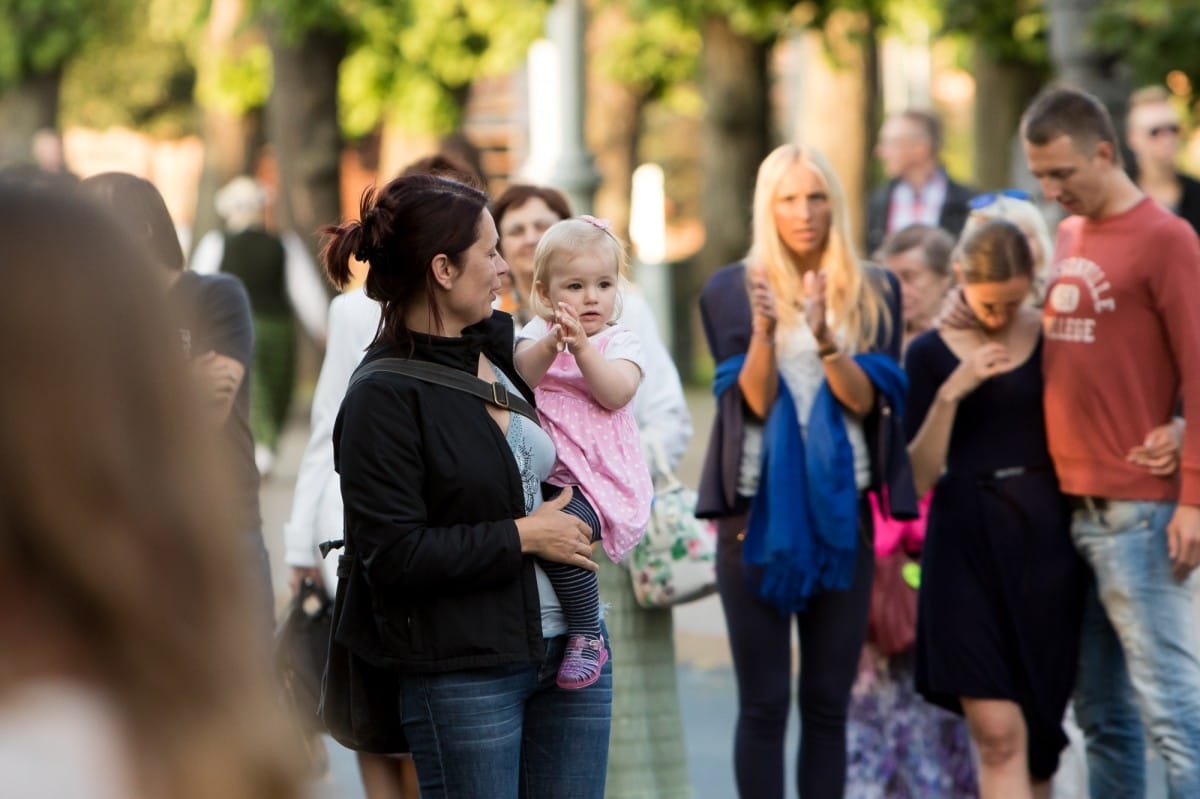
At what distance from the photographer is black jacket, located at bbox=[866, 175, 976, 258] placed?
31.4 feet

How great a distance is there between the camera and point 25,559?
1.33 meters

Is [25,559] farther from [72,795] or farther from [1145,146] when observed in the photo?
[1145,146]

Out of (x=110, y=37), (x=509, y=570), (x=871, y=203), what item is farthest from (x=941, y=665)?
(x=110, y=37)

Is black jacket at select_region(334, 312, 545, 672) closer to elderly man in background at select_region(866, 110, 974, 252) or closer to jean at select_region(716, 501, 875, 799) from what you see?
jean at select_region(716, 501, 875, 799)

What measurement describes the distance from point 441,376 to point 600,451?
442 mm

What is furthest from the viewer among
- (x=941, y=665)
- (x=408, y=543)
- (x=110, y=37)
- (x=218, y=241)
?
(x=110, y=37)

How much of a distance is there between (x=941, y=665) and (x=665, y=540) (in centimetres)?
81

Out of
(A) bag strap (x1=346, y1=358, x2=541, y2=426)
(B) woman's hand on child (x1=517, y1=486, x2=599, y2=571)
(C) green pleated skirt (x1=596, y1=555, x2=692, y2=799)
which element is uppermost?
(A) bag strap (x1=346, y1=358, x2=541, y2=426)

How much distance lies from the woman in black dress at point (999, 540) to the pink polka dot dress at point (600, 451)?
1459 millimetres

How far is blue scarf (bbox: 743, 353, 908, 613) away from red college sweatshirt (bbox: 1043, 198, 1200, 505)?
1.58 feet

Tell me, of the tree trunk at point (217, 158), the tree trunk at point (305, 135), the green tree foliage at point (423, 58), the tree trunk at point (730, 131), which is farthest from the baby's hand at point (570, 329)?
the tree trunk at point (217, 158)

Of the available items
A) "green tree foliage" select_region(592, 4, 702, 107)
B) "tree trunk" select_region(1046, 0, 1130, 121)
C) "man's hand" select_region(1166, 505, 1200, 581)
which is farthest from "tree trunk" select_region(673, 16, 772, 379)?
"man's hand" select_region(1166, 505, 1200, 581)

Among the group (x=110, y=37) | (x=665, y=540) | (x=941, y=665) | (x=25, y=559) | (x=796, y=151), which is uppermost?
(x=110, y=37)

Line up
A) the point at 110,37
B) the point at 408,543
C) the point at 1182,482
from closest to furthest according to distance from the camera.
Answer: the point at 408,543 < the point at 1182,482 < the point at 110,37
